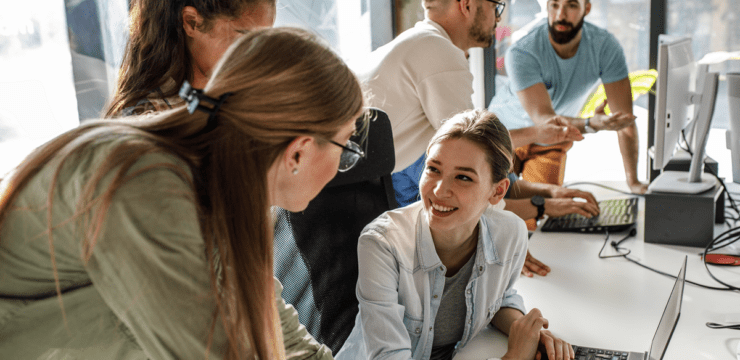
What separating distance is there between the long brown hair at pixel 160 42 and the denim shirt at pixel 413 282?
501 millimetres

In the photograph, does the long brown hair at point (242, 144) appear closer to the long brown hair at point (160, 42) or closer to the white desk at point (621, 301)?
the long brown hair at point (160, 42)

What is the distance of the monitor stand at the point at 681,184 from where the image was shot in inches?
70.0

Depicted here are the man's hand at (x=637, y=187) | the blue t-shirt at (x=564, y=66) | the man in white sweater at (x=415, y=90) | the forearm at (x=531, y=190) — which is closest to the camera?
the man in white sweater at (x=415, y=90)

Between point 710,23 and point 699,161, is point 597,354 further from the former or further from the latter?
point 710,23

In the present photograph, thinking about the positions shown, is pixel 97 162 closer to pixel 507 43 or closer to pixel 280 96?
pixel 280 96

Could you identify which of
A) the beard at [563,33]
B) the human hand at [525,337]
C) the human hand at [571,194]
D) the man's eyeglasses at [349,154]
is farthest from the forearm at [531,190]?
the man's eyeglasses at [349,154]

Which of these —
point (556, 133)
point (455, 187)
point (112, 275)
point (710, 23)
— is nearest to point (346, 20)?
point (556, 133)

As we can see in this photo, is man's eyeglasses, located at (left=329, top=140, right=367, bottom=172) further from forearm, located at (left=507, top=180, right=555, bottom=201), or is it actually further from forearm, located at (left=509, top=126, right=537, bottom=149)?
forearm, located at (left=507, top=180, right=555, bottom=201)

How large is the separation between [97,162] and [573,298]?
3.89 ft

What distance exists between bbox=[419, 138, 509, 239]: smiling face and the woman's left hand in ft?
1.02

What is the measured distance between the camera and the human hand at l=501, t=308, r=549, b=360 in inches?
45.8

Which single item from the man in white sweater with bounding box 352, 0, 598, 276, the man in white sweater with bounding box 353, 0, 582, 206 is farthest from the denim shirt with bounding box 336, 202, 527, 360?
the man in white sweater with bounding box 353, 0, 582, 206

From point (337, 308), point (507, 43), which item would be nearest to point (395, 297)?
point (337, 308)

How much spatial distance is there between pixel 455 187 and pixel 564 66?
196 cm
